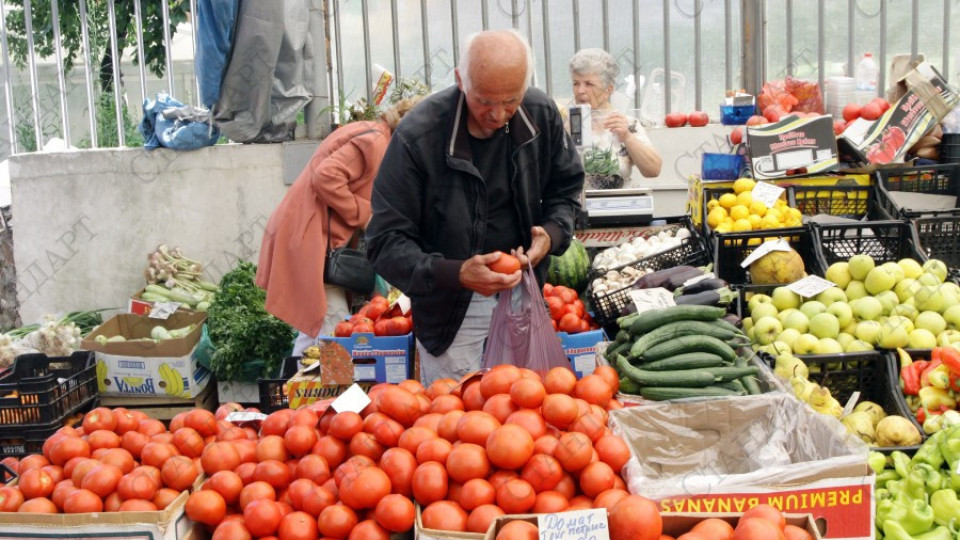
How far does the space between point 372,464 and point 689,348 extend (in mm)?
1278

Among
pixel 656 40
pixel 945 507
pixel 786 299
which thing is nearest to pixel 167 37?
pixel 656 40

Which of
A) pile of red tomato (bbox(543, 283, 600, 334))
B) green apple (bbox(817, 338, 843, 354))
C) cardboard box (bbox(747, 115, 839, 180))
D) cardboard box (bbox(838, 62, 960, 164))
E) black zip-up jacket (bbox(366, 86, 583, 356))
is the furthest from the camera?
cardboard box (bbox(838, 62, 960, 164))

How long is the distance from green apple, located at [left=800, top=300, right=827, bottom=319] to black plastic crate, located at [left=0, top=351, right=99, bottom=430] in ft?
12.4

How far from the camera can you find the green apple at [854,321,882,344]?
381 cm

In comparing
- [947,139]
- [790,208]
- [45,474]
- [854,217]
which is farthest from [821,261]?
[45,474]

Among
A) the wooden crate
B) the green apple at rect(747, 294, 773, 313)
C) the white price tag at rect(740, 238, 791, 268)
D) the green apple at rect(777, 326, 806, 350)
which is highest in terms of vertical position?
the white price tag at rect(740, 238, 791, 268)

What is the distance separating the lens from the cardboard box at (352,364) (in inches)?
170

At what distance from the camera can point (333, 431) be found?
263 cm

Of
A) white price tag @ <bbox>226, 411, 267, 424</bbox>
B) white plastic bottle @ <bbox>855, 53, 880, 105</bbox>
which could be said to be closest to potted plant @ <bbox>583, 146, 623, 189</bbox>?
white plastic bottle @ <bbox>855, 53, 880, 105</bbox>

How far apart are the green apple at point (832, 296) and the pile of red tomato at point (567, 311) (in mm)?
1098

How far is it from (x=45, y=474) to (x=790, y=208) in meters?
3.98

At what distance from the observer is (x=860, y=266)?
4.16 metres

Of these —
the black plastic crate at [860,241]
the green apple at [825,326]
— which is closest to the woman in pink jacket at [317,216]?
the black plastic crate at [860,241]

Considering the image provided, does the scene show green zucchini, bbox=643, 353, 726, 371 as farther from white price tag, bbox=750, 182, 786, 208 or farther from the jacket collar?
white price tag, bbox=750, 182, 786, 208
